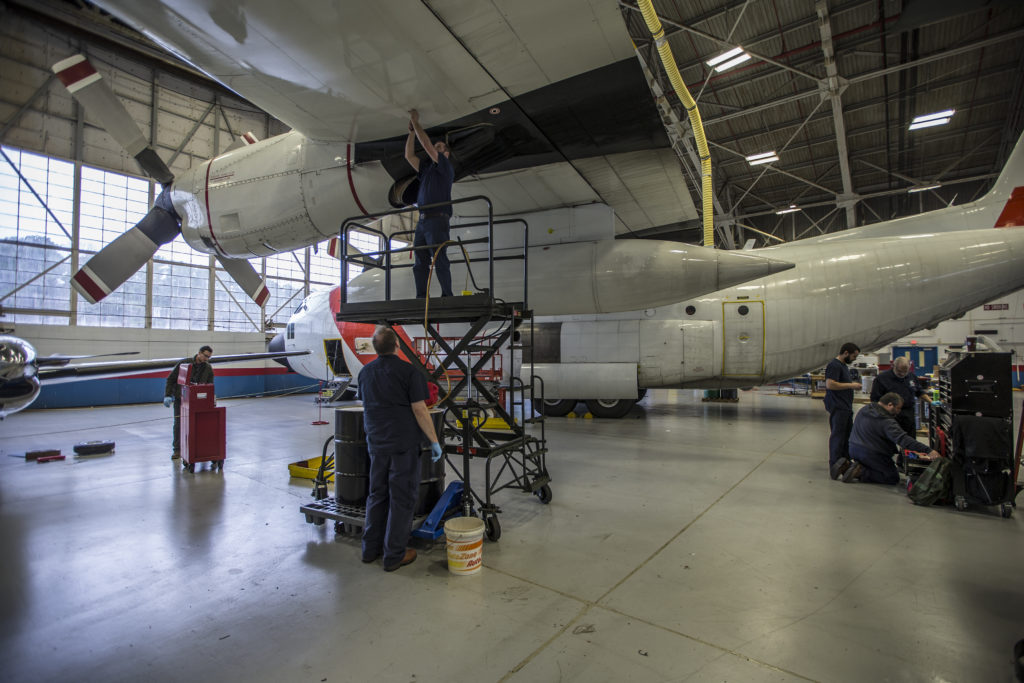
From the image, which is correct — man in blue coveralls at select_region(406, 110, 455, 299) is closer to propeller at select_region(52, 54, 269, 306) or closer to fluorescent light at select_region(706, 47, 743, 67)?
propeller at select_region(52, 54, 269, 306)

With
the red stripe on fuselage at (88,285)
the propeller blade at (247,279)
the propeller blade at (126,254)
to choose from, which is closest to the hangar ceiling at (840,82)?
the propeller blade at (247,279)

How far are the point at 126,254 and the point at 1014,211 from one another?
15.4 meters

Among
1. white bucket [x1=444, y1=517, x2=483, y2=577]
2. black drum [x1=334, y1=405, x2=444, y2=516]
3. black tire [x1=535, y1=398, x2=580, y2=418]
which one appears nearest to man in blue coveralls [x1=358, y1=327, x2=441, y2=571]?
white bucket [x1=444, y1=517, x2=483, y2=577]

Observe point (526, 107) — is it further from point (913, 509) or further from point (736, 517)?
point (913, 509)

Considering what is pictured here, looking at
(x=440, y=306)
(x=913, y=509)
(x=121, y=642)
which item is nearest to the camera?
(x=121, y=642)

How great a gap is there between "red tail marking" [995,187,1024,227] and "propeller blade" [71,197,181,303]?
48.5 ft

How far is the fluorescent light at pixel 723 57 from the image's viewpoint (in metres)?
11.9

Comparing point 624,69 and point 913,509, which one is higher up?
point 624,69

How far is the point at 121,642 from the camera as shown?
2590 millimetres

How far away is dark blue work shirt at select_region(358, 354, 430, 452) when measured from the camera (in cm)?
353

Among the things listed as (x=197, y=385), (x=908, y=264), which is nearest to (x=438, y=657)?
(x=197, y=385)

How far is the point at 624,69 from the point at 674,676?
544 cm

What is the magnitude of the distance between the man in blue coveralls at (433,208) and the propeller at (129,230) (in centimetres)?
441

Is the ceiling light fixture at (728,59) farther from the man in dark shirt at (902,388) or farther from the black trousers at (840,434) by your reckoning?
the black trousers at (840,434)
